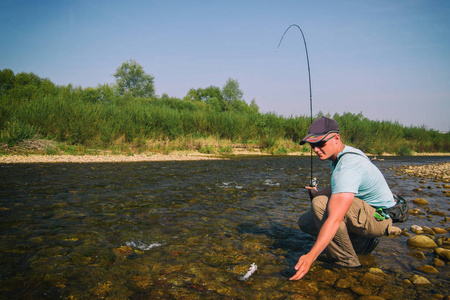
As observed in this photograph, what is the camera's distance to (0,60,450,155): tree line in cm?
1407

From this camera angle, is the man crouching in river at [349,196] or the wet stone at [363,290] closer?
the man crouching in river at [349,196]

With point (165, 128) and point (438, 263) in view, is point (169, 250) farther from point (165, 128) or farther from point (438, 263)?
point (165, 128)

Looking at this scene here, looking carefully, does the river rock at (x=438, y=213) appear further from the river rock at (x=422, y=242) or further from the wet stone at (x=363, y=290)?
the wet stone at (x=363, y=290)

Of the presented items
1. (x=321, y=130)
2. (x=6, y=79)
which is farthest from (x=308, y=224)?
(x=6, y=79)

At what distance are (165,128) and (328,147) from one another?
16528 millimetres

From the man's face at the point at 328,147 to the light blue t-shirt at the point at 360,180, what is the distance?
8 centimetres

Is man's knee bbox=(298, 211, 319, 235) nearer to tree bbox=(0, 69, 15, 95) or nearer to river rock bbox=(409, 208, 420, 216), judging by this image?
river rock bbox=(409, 208, 420, 216)

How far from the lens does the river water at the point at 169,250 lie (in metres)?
2.34

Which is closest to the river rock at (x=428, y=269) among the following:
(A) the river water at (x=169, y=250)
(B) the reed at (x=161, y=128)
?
(A) the river water at (x=169, y=250)

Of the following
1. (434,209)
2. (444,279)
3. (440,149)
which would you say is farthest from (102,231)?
(440,149)

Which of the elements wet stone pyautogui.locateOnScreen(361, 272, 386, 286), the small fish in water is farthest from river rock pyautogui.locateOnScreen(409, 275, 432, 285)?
the small fish in water

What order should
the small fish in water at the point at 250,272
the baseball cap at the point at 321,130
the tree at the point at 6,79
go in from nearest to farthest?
the baseball cap at the point at 321,130
the small fish in water at the point at 250,272
the tree at the point at 6,79

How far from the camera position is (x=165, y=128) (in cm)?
1825

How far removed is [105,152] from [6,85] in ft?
127
